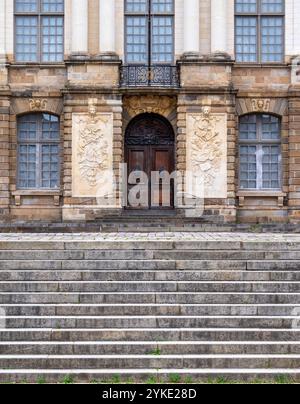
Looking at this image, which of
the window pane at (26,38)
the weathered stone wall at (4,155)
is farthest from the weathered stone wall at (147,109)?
the window pane at (26,38)

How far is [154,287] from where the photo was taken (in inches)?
514

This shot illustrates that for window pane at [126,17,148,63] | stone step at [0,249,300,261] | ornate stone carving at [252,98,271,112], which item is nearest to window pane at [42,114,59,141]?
window pane at [126,17,148,63]

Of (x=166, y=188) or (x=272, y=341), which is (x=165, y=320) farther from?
(x=166, y=188)

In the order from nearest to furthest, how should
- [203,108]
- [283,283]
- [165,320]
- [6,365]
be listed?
[6,365], [165,320], [283,283], [203,108]

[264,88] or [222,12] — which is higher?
[222,12]

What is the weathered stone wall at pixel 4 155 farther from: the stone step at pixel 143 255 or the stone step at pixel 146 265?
the stone step at pixel 146 265

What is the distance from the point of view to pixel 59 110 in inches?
1009

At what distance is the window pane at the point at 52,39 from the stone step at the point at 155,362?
54.4 feet

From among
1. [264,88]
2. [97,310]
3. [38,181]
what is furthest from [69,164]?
[97,310]

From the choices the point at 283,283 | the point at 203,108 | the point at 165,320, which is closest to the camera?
the point at 165,320

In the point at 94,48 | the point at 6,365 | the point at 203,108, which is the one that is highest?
the point at 94,48

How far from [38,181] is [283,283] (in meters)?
14.4

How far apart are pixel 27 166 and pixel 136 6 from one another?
6.62 metres

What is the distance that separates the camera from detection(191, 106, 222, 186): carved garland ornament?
24953 mm
